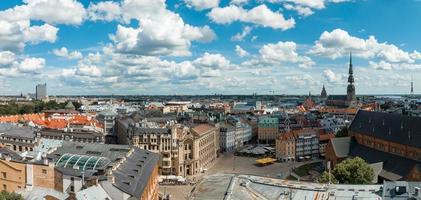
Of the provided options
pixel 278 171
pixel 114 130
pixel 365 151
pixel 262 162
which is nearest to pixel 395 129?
pixel 365 151

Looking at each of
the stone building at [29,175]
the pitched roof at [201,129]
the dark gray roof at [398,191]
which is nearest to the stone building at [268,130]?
the pitched roof at [201,129]

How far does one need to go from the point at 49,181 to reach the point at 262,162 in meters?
83.7

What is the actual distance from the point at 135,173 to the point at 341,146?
6902 cm

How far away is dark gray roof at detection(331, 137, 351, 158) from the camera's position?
117 meters

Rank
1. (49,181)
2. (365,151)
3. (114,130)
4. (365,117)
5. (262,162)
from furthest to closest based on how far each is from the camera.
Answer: (114,130) → (262,162) → (365,117) → (365,151) → (49,181)

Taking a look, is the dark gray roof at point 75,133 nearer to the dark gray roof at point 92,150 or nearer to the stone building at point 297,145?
the dark gray roof at point 92,150

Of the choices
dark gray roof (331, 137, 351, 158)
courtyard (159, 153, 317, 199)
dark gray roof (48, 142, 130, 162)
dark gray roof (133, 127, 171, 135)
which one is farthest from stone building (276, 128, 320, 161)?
dark gray roof (48, 142, 130, 162)

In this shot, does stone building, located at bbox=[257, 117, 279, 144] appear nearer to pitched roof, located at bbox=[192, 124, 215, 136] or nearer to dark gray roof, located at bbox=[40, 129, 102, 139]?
pitched roof, located at bbox=[192, 124, 215, 136]

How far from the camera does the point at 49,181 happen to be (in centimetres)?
5791

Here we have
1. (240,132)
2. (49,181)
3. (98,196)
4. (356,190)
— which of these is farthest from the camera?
(240,132)

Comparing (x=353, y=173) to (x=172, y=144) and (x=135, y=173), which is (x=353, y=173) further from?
(x=172, y=144)

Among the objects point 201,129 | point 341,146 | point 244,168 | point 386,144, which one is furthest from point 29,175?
point 341,146

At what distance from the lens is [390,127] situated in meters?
107

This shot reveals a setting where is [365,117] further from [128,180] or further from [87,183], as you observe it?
[87,183]
